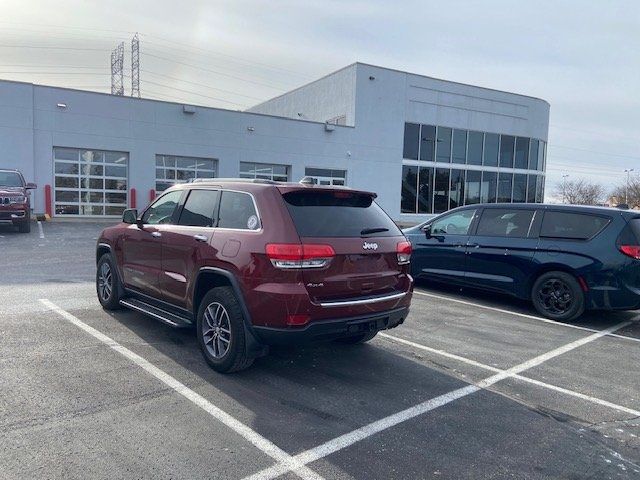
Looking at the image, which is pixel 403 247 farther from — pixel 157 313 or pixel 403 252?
pixel 157 313

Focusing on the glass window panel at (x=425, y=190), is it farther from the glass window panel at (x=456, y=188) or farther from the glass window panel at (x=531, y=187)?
the glass window panel at (x=531, y=187)

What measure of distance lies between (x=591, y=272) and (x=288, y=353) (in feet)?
15.0

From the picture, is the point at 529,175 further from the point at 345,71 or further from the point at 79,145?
the point at 79,145

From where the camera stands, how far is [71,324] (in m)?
6.23

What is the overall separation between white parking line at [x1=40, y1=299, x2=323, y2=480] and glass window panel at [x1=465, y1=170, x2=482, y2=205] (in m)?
29.5

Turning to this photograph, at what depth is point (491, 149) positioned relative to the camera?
33781 millimetres

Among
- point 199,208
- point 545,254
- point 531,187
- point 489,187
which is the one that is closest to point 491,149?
point 489,187

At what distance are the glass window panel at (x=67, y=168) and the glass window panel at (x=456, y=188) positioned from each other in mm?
20935

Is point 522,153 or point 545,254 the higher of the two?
point 522,153

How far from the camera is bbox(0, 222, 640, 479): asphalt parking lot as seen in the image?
10.9 feet

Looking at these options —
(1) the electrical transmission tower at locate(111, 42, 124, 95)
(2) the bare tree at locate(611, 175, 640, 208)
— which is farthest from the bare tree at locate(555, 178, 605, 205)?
(1) the electrical transmission tower at locate(111, 42, 124, 95)

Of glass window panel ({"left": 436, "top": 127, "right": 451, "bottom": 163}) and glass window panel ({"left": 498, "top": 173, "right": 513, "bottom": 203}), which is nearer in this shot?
glass window panel ({"left": 436, "top": 127, "right": 451, "bottom": 163})

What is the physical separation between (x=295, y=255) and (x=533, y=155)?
35.4 m

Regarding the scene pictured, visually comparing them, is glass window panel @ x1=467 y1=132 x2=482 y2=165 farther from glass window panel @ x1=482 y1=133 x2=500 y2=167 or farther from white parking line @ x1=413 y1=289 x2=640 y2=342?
white parking line @ x1=413 y1=289 x2=640 y2=342
